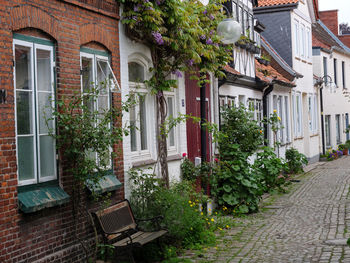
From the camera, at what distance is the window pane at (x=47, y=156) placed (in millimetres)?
6996

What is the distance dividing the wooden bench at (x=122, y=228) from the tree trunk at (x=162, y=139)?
1748mm

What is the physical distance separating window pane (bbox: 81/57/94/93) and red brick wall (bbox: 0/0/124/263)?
31 cm

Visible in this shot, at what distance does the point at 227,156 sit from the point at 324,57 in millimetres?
20063

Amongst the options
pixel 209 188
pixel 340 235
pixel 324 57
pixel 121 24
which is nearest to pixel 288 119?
pixel 324 57

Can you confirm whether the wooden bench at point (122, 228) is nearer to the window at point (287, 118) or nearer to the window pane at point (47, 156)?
the window pane at point (47, 156)

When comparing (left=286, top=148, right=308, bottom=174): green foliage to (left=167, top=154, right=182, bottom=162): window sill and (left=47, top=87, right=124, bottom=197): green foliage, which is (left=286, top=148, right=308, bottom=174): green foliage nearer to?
(left=167, top=154, right=182, bottom=162): window sill

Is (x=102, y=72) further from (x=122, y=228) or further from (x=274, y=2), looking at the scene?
(x=274, y=2)

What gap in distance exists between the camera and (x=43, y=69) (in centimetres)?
716

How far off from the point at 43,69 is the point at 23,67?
466mm

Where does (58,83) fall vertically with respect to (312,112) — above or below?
below

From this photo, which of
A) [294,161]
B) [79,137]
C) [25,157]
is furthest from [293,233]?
[294,161]

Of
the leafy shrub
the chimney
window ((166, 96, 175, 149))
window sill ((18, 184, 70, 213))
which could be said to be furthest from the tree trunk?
the chimney

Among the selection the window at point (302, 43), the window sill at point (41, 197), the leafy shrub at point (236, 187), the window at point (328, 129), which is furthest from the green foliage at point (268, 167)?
the window at point (328, 129)

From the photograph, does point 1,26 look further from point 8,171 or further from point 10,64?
point 8,171
